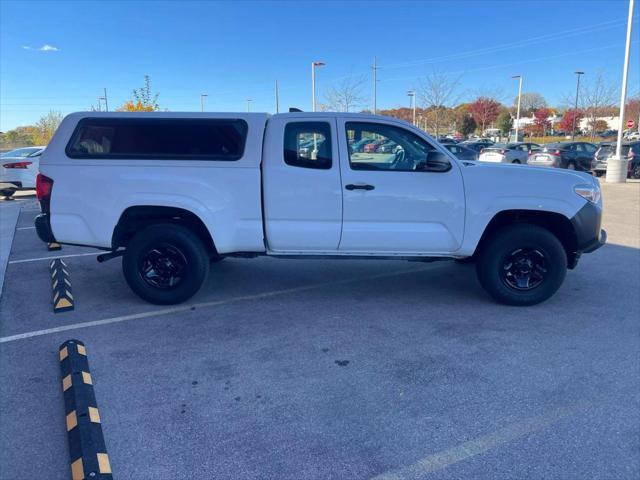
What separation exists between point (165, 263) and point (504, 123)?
6629 centimetres

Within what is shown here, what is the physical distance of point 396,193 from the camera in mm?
5055

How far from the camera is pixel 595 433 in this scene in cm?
304

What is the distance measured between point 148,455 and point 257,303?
108 inches

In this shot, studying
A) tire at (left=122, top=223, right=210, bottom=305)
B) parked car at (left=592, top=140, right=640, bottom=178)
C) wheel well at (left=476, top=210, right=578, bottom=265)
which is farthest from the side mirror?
parked car at (left=592, top=140, right=640, bottom=178)

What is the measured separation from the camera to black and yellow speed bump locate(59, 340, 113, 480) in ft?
8.68

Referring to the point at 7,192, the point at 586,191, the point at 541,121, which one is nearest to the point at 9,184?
the point at 7,192

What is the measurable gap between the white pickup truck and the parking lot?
0.63 metres

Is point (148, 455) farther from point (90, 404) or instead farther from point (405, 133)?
point (405, 133)

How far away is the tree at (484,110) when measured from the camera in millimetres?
64812

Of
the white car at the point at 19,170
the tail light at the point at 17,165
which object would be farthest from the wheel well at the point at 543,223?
the tail light at the point at 17,165

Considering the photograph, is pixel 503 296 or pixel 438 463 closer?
pixel 438 463

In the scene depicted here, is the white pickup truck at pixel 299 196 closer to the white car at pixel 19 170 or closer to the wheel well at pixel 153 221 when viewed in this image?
the wheel well at pixel 153 221

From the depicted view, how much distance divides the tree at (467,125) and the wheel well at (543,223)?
62.0 metres

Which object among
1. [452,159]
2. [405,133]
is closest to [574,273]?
[452,159]
